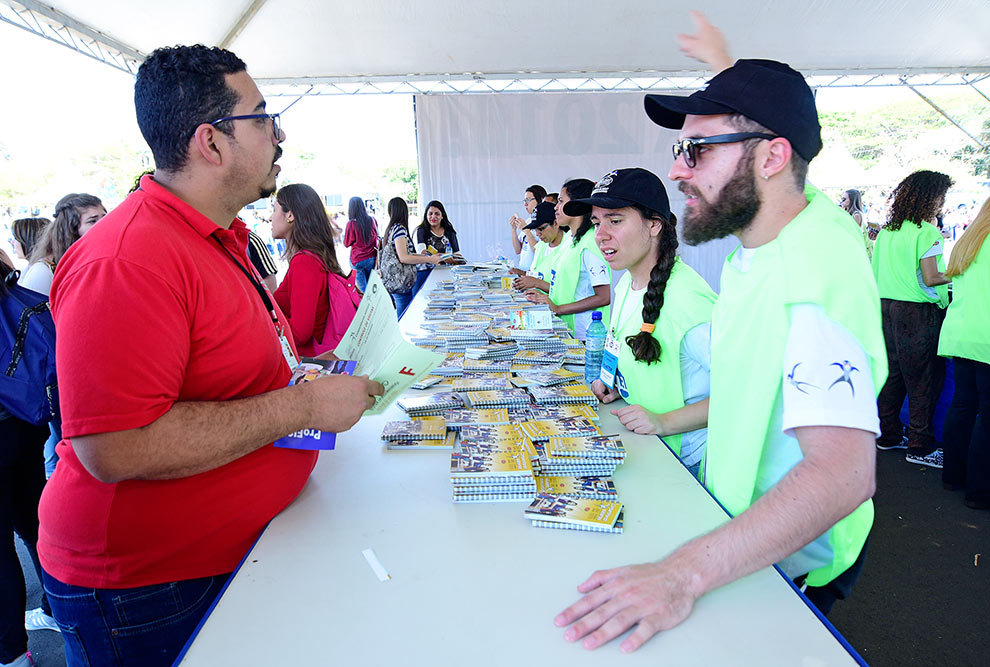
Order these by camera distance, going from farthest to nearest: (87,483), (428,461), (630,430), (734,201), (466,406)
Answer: (466,406) → (630,430) → (428,461) → (734,201) → (87,483)

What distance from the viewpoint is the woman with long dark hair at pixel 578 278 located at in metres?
3.48

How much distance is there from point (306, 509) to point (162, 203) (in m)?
0.67

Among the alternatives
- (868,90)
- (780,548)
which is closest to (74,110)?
(780,548)

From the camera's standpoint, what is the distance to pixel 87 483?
975mm

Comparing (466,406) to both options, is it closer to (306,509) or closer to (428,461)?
(428,461)

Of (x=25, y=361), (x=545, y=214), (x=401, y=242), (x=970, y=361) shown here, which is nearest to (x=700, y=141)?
(x=25, y=361)

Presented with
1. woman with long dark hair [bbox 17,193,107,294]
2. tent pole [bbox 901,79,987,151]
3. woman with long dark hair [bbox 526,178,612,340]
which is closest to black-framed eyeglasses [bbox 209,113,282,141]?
woman with long dark hair [bbox 17,193,107,294]

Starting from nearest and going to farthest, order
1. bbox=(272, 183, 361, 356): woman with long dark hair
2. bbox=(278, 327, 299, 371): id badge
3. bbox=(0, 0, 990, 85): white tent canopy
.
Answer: bbox=(278, 327, 299, 371): id badge, bbox=(272, 183, 361, 356): woman with long dark hair, bbox=(0, 0, 990, 85): white tent canopy

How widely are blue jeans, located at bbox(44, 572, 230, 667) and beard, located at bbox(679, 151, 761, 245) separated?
1.19 m

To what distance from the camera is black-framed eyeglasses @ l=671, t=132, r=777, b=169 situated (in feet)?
3.37

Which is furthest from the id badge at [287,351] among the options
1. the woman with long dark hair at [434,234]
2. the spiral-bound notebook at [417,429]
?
the woman with long dark hair at [434,234]

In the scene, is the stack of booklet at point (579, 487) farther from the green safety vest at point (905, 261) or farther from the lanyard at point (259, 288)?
the green safety vest at point (905, 261)

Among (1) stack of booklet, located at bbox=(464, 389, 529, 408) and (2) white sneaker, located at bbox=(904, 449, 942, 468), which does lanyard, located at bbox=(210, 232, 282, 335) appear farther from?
(2) white sneaker, located at bbox=(904, 449, 942, 468)

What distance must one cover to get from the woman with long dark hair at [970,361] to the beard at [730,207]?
101 inches
